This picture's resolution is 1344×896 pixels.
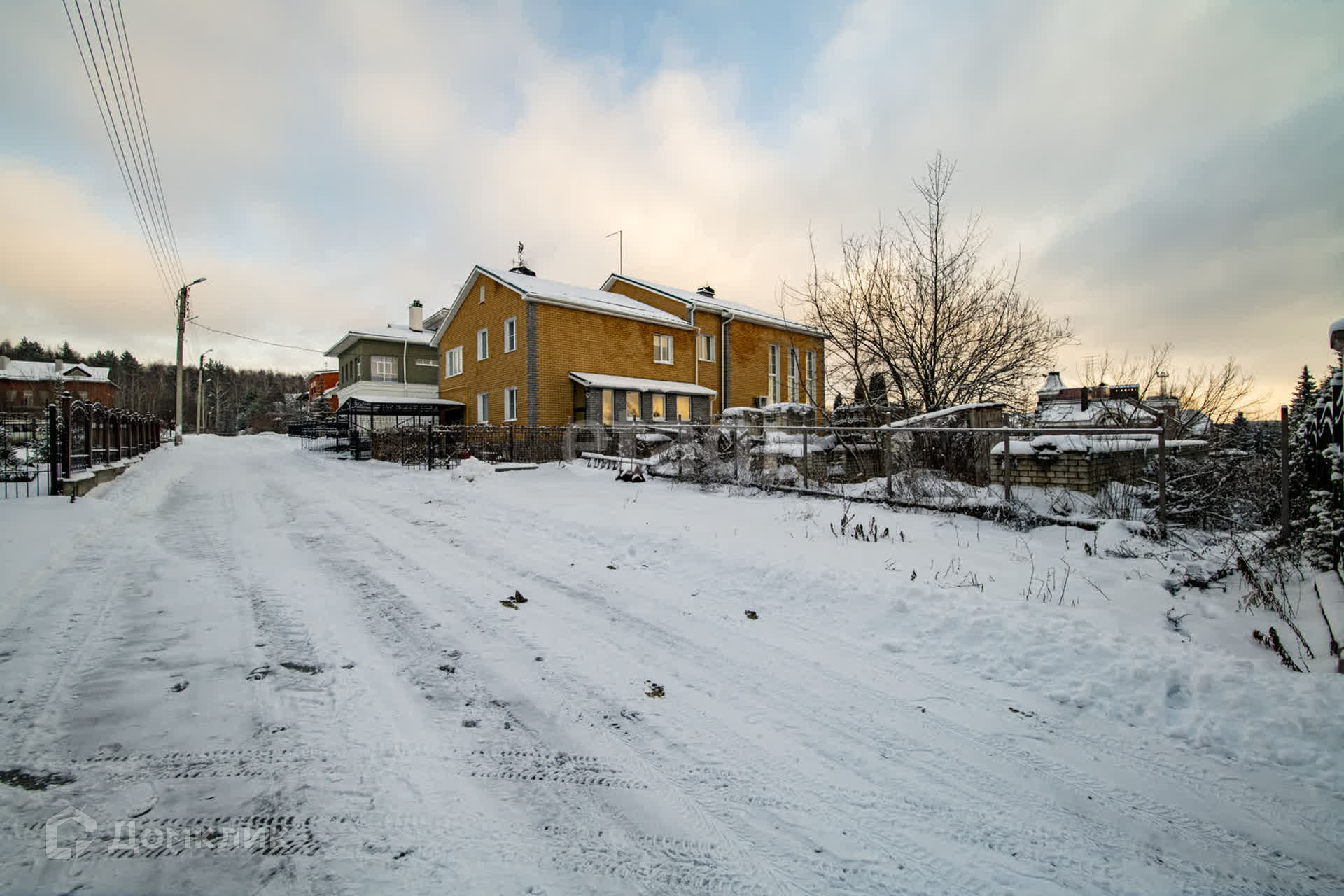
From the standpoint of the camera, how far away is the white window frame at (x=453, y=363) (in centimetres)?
2695

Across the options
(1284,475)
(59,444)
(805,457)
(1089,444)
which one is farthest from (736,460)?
(59,444)

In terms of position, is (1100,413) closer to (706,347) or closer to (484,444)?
(484,444)

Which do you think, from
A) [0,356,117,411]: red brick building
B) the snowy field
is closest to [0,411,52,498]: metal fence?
the snowy field

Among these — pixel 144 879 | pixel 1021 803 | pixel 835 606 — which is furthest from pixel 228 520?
pixel 1021 803

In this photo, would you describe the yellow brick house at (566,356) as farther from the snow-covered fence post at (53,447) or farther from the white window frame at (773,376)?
the snow-covered fence post at (53,447)

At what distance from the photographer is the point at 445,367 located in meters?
28.3

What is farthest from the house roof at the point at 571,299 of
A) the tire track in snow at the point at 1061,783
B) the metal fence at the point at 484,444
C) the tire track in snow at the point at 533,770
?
the tire track in snow at the point at 1061,783

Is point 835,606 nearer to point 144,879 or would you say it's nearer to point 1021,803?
point 1021,803

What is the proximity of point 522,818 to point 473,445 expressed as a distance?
17604 mm

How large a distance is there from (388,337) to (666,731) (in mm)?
36643

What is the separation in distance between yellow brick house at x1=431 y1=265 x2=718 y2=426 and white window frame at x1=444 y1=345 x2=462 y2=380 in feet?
0.29

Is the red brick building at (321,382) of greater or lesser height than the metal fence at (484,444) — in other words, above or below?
above

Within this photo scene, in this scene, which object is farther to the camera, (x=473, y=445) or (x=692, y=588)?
(x=473, y=445)

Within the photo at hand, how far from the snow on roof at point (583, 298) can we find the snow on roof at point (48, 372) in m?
55.6
